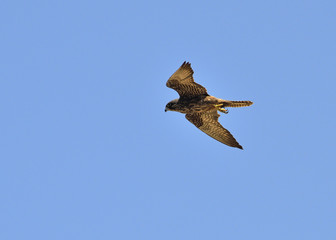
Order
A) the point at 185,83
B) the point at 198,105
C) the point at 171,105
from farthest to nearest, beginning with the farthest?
the point at 171,105 < the point at 198,105 < the point at 185,83

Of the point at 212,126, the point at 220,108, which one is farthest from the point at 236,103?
the point at 212,126

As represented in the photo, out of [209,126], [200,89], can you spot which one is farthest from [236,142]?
[200,89]

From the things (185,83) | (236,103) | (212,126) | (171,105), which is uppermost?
(185,83)

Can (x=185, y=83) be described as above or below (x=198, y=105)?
above

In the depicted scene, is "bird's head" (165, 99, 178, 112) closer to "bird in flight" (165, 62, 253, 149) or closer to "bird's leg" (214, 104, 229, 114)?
"bird in flight" (165, 62, 253, 149)

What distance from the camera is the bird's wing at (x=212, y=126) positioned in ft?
87.5

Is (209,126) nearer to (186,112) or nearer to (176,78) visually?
(186,112)

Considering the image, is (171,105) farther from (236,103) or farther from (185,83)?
(236,103)

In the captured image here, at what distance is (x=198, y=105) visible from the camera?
25297 millimetres

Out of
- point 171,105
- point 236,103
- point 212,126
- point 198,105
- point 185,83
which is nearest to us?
point 236,103

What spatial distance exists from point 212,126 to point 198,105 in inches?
80.9

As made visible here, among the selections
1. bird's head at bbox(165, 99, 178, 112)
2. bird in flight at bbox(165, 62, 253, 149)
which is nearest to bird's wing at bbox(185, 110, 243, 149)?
bird in flight at bbox(165, 62, 253, 149)

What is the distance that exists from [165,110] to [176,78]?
6.75ft

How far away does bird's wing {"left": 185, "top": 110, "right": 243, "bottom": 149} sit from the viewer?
1050 inches
